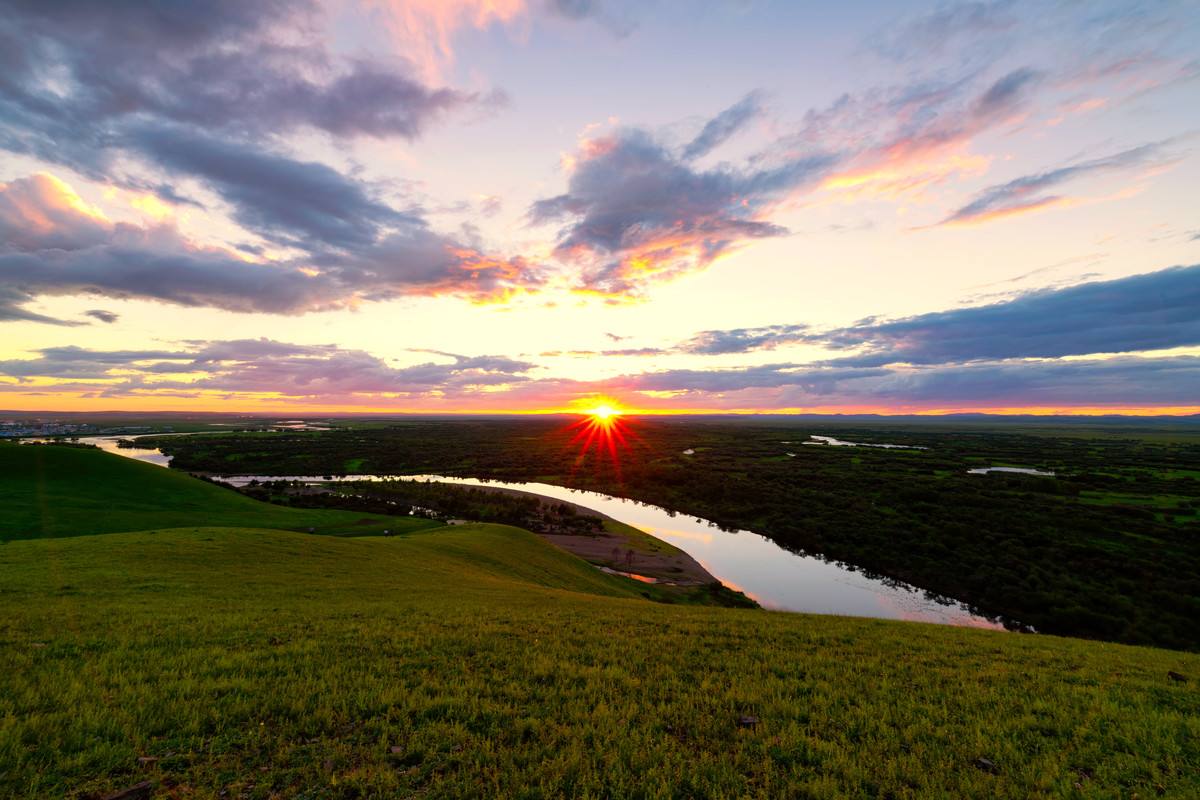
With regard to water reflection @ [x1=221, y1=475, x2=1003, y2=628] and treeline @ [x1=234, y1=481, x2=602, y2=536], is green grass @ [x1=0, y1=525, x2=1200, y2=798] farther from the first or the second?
treeline @ [x1=234, y1=481, x2=602, y2=536]

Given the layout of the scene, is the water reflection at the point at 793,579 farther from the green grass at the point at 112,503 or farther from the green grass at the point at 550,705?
the green grass at the point at 112,503

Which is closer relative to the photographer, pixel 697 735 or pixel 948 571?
pixel 697 735

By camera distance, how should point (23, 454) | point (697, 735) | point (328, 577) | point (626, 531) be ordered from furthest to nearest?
1. point (626, 531)
2. point (23, 454)
3. point (328, 577)
4. point (697, 735)

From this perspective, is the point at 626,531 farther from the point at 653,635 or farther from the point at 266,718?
the point at 266,718

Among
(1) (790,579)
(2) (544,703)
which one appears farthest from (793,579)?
(2) (544,703)

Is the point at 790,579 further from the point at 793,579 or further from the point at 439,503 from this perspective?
the point at 439,503

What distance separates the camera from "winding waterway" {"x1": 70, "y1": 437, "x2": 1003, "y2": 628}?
40062 mm

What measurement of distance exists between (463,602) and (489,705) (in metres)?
10.8

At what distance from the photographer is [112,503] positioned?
145 ft

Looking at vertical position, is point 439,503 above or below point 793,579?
above

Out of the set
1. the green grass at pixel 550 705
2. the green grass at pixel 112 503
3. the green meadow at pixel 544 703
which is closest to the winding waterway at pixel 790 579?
the green grass at pixel 550 705

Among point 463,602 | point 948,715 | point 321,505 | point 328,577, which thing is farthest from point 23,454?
point 948,715

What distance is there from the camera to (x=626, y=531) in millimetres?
67562

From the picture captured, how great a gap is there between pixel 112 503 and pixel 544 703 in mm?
58873
